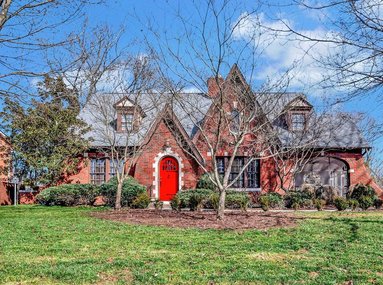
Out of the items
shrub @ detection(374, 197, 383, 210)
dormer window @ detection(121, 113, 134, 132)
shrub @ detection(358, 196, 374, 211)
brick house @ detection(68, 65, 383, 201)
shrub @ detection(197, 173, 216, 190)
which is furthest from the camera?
brick house @ detection(68, 65, 383, 201)

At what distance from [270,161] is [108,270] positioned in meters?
20.0

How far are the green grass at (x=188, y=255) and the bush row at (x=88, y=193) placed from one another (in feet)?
28.7

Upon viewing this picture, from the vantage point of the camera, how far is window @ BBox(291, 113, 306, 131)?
2552 centimetres

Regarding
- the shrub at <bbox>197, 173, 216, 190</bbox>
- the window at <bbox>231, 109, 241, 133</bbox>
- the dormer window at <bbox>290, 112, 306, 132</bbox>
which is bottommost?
the shrub at <bbox>197, 173, 216, 190</bbox>

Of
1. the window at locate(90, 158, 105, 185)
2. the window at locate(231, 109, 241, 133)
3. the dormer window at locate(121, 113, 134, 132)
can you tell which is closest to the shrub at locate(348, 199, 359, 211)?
the window at locate(231, 109, 241, 133)

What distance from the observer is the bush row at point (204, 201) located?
17.5m

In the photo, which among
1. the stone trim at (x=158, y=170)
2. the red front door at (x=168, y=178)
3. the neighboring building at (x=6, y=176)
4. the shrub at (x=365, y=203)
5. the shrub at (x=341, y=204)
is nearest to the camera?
the shrub at (x=341, y=204)

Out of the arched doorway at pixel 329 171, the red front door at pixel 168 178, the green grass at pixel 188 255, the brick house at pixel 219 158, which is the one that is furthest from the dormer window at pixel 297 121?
the green grass at pixel 188 255

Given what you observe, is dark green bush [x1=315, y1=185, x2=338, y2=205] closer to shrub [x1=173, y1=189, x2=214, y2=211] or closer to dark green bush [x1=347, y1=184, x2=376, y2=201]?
dark green bush [x1=347, y1=184, x2=376, y2=201]

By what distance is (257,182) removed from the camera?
2581 cm

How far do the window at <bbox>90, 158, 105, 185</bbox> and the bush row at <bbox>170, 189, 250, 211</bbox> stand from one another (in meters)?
7.77

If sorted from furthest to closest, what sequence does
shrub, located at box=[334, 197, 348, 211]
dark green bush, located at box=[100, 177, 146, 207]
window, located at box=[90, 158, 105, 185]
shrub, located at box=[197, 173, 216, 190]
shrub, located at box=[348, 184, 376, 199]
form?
1. window, located at box=[90, 158, 105, 185]
2. shrub, located at box=[197, 173, 216, 190]
3. shrub, located at box=[348, 184, 376, 199]
4. dark green bush, located at box=[100, 177, 146, 207]
5. shrub, located at box=[334, 197, 348, 211]

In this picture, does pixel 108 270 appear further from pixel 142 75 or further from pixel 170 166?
pixel 170 166

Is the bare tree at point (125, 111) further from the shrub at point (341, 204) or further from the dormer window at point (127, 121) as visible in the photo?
the shrub at point (341, 204)
